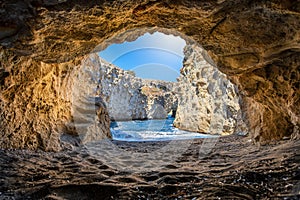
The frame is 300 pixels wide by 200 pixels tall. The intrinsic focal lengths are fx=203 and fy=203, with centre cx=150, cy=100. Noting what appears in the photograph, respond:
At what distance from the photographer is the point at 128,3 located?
5.54ft

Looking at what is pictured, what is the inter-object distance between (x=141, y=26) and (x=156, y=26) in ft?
0.63

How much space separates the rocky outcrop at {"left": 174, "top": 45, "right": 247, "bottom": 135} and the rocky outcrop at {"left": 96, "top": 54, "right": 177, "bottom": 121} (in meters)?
5.76

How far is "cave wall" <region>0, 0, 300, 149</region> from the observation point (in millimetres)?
1646

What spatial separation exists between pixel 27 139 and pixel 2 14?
2.07 m

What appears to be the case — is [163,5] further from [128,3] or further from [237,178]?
[237,178]

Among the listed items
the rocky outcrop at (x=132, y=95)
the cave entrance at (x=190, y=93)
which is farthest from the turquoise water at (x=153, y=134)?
the rocky outcrop at (x=132, y=95)

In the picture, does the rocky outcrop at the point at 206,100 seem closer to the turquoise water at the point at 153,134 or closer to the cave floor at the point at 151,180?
the turquoise water at the point at 153,134

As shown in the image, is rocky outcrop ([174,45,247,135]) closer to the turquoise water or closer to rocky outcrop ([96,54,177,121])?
the turquoise water

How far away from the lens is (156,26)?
93.1 inches

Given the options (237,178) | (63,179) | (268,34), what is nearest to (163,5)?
(268,34)

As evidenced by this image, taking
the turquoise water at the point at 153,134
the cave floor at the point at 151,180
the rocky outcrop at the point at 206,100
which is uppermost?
the rocky outcrop at the point at 206,100

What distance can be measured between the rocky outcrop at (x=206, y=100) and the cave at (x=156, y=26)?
11.3 feet

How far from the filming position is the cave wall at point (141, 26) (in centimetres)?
165

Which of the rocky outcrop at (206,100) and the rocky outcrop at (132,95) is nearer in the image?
the rocky outcrop at (206,100)
